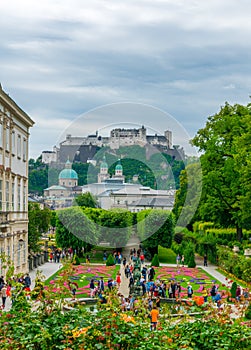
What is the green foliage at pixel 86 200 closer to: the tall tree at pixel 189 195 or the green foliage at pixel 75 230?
the tall tree at pixel 189 195

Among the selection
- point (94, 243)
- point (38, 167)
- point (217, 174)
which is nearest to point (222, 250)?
point (217, 174)

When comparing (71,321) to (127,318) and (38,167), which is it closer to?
(127,318)

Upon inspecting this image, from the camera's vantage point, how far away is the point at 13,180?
36812mm

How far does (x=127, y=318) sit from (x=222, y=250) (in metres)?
35.1

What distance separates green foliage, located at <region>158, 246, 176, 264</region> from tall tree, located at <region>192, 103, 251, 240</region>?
6.01 meters

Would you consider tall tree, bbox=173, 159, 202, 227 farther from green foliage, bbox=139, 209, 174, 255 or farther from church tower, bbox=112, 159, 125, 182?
church tower, bbox=112, 159, 125, 182

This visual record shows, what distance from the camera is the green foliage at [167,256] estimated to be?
5440 cm

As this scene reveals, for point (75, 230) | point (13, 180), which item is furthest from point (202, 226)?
point (13, 180)

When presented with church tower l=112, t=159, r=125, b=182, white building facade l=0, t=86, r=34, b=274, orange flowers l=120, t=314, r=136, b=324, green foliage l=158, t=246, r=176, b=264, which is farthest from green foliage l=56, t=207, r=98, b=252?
orange flowers l=120, t=314, r=136, b=324

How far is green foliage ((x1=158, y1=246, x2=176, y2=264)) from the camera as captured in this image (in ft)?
178

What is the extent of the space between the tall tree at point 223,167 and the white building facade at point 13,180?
51.6ft

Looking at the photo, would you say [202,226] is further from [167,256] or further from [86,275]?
[86,275]

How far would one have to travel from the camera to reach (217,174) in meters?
49.0

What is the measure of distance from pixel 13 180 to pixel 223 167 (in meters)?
19.0
